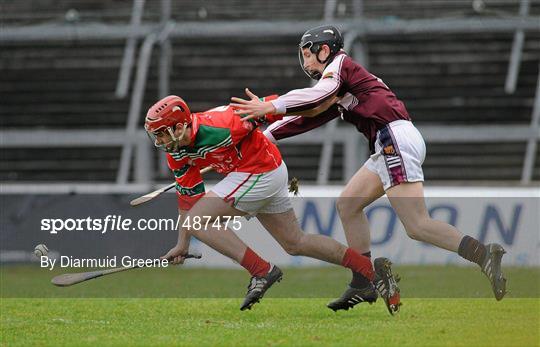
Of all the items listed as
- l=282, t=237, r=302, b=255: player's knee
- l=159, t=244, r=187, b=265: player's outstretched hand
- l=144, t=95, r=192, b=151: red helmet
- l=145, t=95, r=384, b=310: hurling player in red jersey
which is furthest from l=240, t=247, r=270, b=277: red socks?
l=144, t=95, r=192, b=151: red helmet

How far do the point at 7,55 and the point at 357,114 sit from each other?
45.7 ft

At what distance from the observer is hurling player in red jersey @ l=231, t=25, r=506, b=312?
27.2 feet

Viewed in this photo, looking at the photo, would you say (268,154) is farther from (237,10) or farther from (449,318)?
(237,10)

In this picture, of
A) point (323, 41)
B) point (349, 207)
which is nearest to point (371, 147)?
point (349, 207)

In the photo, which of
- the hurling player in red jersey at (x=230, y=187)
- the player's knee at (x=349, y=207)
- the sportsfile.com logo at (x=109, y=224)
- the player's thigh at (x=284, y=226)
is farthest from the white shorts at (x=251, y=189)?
the sportsfile.com logo at (x=109, y=224)

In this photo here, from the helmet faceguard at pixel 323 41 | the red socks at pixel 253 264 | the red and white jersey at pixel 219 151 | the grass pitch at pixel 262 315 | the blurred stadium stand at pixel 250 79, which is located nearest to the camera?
the grass pitch at pixel 262 315

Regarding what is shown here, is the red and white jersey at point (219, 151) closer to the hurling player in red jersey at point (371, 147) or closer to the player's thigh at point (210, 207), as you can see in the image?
the player's thigh at point (210, 207)

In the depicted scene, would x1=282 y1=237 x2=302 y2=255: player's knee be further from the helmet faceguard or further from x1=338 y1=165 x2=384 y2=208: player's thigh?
the helmet faceguard

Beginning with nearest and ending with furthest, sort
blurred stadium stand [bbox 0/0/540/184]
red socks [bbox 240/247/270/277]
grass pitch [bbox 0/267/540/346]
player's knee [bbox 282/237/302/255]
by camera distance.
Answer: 1. grass pitch [bbox 0/267/540/346]
2. red socks [bbox 240/247/270/277]
3. player's knee [bbox 282/237/302/255]
4. blurred stadium stand [bbox 0/0/540/184]

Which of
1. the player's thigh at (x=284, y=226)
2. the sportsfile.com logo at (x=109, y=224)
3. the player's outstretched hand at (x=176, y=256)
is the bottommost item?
the sportsfile.com logo at (x=109, y=224)

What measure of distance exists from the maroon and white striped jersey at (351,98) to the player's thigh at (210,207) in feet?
2.95

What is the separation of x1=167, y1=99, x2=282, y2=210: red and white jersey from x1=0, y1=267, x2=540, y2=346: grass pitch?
3.38 feet

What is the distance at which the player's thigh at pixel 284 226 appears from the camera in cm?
892

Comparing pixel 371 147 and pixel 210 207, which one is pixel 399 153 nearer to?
pixel 371 147
